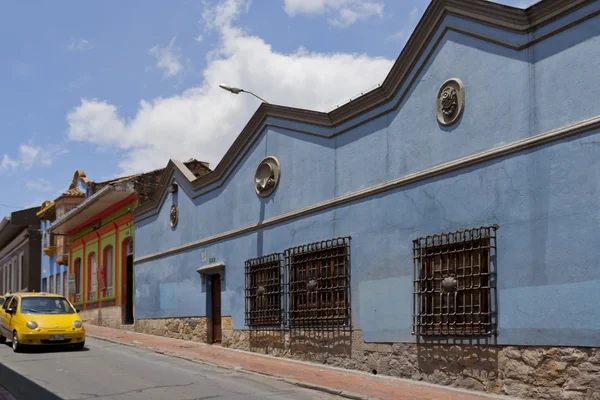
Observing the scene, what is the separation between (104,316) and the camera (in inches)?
1062

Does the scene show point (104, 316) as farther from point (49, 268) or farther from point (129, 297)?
point (49, 268)

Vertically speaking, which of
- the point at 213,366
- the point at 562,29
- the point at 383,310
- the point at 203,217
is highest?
the point at 562,29

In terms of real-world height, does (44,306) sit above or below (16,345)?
above

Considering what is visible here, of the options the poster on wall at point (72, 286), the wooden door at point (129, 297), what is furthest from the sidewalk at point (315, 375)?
the poster on wall at point (72, 286)

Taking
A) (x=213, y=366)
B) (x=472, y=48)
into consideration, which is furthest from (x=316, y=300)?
(x=472, y=48)

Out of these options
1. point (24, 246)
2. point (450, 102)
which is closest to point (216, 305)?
point (450, 102)

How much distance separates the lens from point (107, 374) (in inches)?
487

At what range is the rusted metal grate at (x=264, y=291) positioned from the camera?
15.5 m

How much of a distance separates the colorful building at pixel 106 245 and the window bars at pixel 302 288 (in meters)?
9.26

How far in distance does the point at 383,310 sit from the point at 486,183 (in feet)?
10.6

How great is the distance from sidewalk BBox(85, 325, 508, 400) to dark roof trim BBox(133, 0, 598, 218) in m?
4.78

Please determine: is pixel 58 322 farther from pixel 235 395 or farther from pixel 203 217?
pixel 235 395

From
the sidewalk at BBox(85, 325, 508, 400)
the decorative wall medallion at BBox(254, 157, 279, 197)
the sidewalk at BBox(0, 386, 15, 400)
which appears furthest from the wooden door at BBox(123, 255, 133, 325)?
the sidewalk at BBox(0, 386, 15, 400)

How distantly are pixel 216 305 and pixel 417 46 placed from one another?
9.77 meters
